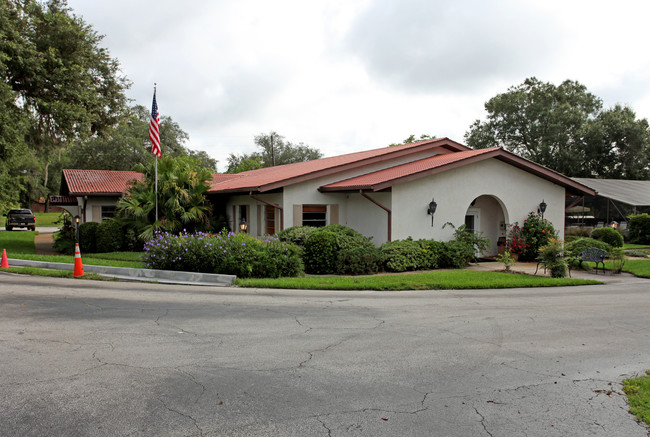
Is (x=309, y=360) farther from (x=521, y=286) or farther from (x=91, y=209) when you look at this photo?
(x=91, y=209)

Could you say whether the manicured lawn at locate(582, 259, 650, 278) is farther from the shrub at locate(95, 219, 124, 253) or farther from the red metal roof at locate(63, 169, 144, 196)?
the red metal roof at locate(63, 169, 144, 196)

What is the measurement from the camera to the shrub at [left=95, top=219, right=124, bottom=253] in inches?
738

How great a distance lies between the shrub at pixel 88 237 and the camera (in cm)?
1906

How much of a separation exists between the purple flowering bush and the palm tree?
4.78 metres

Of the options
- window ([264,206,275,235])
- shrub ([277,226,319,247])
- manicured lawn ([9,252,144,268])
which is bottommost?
manicured lawn ([9,252,144,268])

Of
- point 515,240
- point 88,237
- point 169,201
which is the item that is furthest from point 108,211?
point 515,240

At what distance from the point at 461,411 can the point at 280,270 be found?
8.88m

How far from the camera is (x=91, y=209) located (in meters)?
23.0

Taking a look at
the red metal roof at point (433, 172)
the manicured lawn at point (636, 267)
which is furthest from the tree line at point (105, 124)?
the manicured lawn at point (636, 267)

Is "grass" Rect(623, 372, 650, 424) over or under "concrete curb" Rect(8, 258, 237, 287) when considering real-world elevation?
under

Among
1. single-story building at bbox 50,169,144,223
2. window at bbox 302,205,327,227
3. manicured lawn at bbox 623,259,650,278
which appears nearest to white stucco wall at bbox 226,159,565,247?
window at bbox 302,205,327,227

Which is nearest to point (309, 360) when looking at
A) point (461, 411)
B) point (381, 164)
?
point (461, 411)

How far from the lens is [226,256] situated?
41.2ft

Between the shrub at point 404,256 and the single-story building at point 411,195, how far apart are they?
26.2 inches
